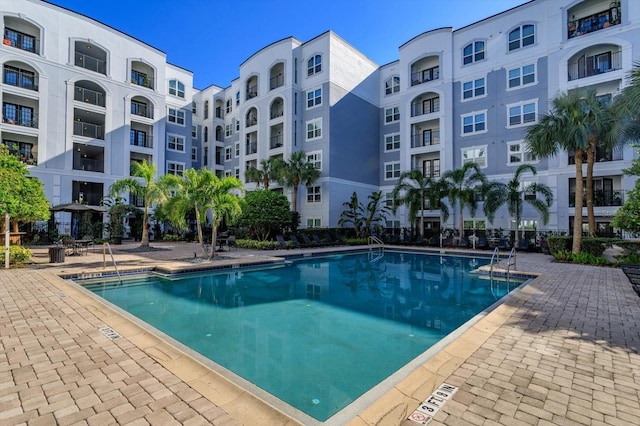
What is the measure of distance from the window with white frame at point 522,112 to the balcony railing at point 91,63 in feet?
106

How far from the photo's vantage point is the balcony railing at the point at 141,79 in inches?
1176

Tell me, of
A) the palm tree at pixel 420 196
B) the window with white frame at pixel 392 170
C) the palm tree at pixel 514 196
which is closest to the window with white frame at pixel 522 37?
the palm tree at pixel 514 196

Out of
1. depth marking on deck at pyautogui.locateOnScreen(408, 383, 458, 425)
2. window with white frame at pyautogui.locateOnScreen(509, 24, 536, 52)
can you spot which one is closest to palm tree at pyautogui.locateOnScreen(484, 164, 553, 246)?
window with white frame at pyautogui.locateOnScreen(509, 24, 536, 52)

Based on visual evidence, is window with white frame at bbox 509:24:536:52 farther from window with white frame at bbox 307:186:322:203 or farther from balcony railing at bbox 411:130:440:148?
window with white frame at bbox 307:186:322:203

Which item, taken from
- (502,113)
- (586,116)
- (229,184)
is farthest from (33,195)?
(502,113)

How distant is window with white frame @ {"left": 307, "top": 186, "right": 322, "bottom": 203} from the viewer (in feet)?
88.7

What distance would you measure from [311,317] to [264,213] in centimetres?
1457

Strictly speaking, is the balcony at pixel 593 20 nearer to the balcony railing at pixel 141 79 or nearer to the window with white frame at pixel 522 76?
the window with white frame at pixel 522 76

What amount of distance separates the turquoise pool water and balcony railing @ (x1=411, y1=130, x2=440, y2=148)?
16339mm

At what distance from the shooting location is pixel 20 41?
24.5 meters

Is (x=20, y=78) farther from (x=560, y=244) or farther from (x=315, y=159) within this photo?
(x=560, y=244)

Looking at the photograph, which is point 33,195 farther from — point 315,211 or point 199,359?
point 315,211

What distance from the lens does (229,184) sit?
1463cm

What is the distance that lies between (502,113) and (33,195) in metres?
27.2
